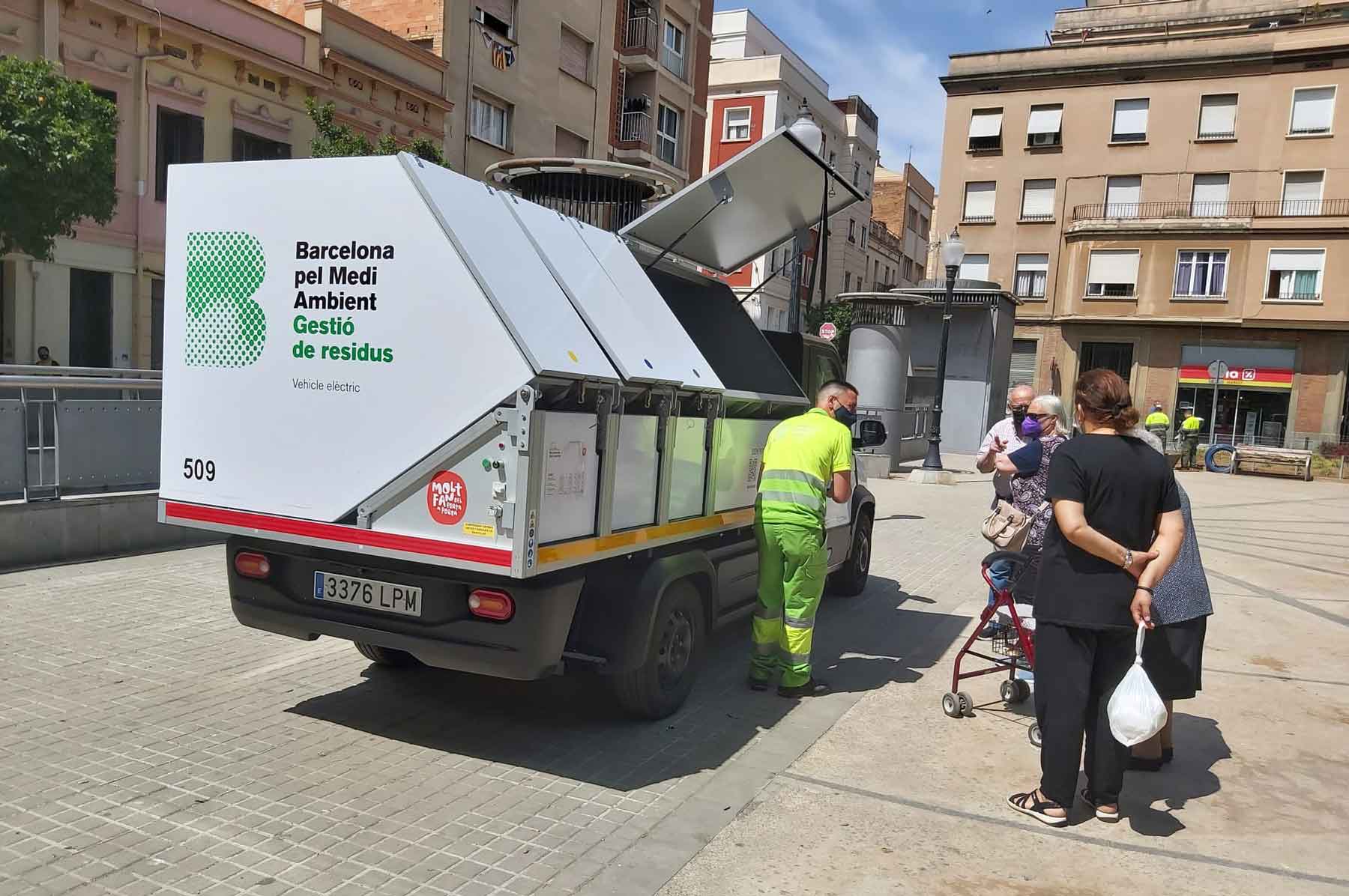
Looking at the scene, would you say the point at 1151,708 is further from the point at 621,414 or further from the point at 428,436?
the point at 428,436

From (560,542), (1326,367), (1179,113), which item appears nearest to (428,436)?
(560,542)

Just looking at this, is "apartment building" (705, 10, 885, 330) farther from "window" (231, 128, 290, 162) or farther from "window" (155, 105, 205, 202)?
"window" (155, 105, 205, 202)

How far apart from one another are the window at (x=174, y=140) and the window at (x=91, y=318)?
200 cm

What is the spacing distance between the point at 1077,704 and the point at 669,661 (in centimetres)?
195

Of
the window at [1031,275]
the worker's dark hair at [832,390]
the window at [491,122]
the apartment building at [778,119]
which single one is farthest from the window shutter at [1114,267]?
the worker's dark hair at [832,390]

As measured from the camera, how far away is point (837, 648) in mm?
6766

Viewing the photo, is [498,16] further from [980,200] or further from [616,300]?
[980,200]

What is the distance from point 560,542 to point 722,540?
1780mm

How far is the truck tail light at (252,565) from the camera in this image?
4.57m

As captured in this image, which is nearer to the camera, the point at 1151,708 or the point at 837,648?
the point at 1151,708

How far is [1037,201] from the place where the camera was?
40781 mm

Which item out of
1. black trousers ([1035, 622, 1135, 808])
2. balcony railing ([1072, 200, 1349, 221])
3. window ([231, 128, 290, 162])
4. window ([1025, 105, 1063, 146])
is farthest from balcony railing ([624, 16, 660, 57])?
black trousers ([1035, 622, 1135, 808])

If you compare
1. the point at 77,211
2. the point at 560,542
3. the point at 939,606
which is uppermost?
the point at 77,211

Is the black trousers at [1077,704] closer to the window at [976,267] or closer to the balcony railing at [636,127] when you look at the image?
the balcony railing at [636,127]
